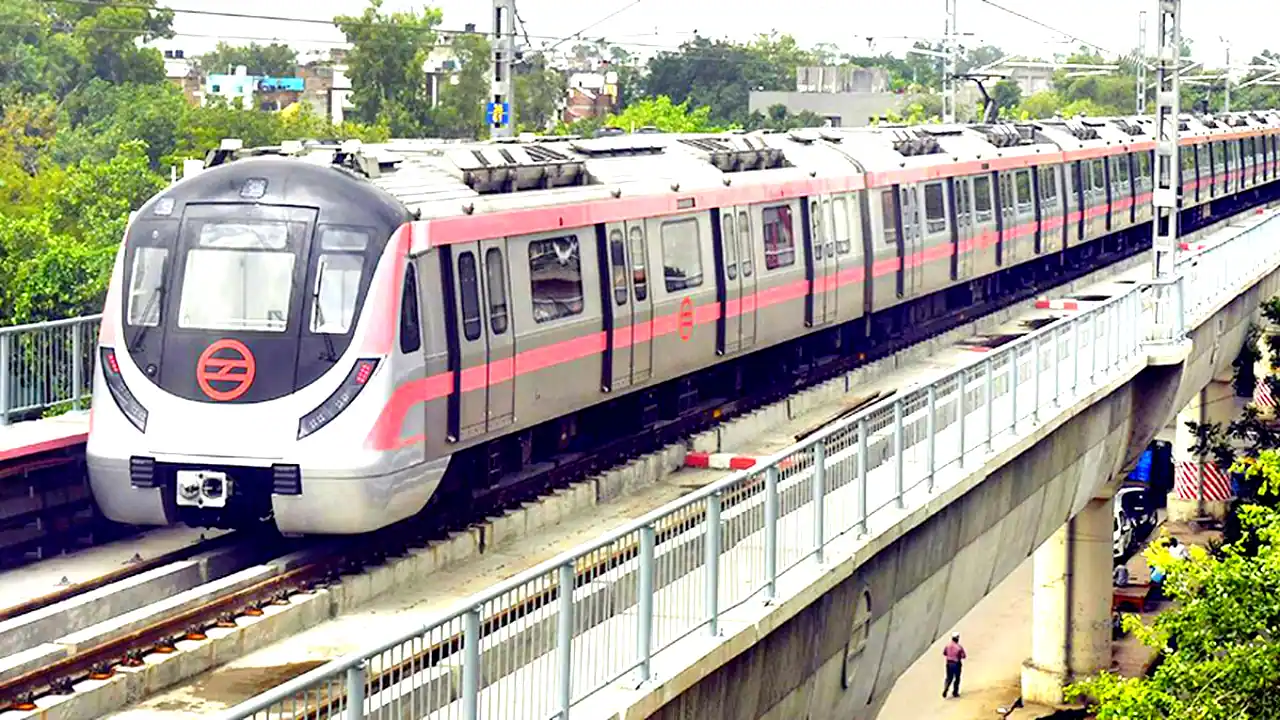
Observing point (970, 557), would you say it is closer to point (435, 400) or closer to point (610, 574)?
point (435, 400)

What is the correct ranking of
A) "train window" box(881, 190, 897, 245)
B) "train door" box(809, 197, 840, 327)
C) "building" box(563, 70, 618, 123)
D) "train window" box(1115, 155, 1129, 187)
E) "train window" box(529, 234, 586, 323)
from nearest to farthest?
1. "train window" box(529, 234, 586, 323)
2. "train door" box(809, 197, 840, 327)
3. "train window" box(881, 190, 897, 245)
4. "train window" box(1115, 155, 1129, 187)
5. "building" box(563, 70, 618, 123)

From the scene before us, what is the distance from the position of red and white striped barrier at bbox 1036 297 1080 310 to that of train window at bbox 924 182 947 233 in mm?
5264

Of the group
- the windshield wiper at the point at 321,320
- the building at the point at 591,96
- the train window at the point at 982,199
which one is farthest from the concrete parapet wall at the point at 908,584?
the building at the point at 591,96

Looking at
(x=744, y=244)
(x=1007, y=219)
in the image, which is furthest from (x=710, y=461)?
(x=1007, y=219)

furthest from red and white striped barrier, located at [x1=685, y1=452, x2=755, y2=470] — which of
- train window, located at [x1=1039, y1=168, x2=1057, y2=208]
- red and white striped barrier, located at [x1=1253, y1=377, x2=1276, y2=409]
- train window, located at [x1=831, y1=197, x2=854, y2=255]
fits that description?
red and white striped barrier, located at [x1=1253, y1=377, x2=1276, y2=409]

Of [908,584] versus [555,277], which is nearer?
[908,584]

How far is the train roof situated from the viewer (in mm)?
16938

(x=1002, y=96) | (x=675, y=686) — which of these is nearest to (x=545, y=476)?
(x=675, y=686)

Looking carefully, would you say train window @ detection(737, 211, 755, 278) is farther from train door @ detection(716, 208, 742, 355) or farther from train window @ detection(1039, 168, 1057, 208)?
train window @ detection(1039, 168, 1057, 208)

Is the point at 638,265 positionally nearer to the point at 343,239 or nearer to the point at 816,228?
the point at 343,239

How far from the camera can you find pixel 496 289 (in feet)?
56.2

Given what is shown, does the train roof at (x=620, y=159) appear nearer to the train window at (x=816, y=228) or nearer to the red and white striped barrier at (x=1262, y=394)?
the train window at (x=816, y=228)

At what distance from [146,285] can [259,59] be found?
127 m

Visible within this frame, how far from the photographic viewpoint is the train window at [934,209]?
29.5 meters
